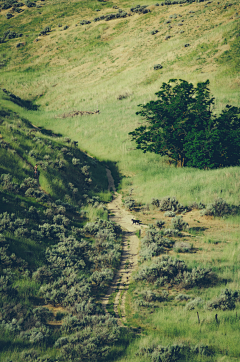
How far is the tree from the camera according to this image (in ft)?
86.6

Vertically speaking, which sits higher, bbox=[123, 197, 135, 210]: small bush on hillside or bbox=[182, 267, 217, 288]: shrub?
bbox=[182, 267, 217, 288]: shrub

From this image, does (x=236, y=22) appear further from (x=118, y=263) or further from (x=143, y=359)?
(x=143, y=359)

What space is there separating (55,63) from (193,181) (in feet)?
207

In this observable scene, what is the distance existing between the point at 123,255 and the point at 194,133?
646 inches

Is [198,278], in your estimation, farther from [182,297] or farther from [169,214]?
[169,214]

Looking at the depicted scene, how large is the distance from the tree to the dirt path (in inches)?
332

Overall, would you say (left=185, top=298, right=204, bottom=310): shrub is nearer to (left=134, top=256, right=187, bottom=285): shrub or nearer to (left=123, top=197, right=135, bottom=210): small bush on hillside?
(left=134, top=256, right=187, bottom=285): shrub

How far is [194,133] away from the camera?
27406 mm

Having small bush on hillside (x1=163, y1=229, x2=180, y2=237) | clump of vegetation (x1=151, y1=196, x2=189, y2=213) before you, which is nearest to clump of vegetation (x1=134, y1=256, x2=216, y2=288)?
small bush on hillside (x1=163, y1=229, x2=180, y2=237)

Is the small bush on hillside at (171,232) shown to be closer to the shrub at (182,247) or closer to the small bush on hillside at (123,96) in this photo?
the shrub at (182,247)

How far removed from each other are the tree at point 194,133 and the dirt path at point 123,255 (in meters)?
8.44

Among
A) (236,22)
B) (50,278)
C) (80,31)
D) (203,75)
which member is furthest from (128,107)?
(80,31)

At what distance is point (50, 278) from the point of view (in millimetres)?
11641

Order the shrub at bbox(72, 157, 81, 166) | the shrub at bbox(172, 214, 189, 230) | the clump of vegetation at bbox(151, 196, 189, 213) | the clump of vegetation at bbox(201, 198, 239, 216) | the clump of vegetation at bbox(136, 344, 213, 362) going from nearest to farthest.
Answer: the clump of vegetation at bbox(136, 344, 213, 362)
the shrub at bbox(172, 214, 189, 230)
the clump of vegetation at bbox(201, 198, 239, 216)
the clump of vegetation at bbox(151, 196, 189, 213)
the shrub at bbox(72, 157, 81, 166)
